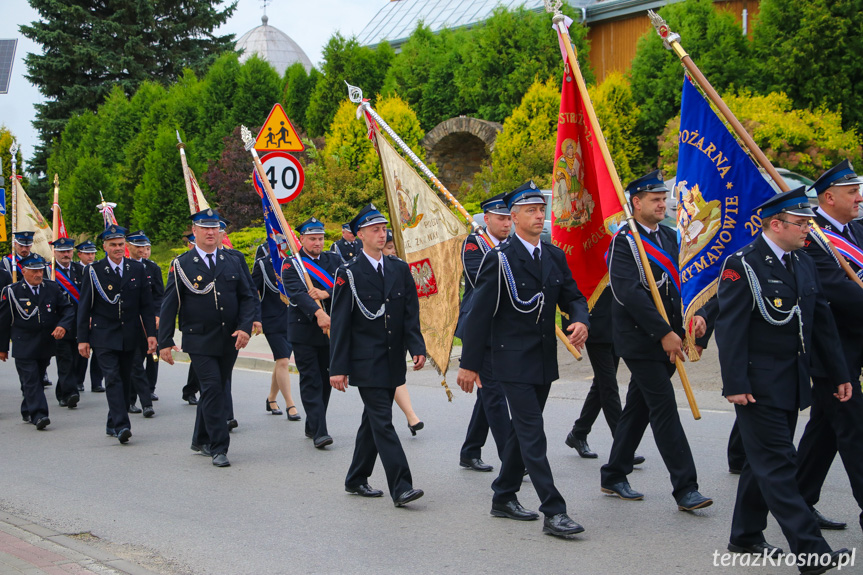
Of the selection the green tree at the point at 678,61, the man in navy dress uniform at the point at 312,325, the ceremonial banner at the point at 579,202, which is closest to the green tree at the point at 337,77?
the green tree at the point at 678,61

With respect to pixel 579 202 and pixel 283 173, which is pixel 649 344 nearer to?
pixel 579 202

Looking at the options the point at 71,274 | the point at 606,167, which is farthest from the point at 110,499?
the point at 71,274

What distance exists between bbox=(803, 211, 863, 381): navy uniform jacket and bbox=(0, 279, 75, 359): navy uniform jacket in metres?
8.36

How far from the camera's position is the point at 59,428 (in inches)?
408

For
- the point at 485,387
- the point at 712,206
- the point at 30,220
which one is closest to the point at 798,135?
the point at 712,206

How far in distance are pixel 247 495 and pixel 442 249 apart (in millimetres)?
3093

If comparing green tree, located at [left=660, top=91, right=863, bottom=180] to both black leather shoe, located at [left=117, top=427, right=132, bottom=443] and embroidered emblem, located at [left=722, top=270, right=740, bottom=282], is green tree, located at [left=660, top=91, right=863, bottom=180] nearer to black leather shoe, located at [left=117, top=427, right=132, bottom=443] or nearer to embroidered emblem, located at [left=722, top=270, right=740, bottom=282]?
Answer: black leather shoe, located at [left=117, top=427, right=132, bottom=443]

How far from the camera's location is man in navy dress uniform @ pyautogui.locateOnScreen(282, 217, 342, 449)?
8898mm

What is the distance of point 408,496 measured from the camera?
6.46m

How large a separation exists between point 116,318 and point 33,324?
1.66 metres

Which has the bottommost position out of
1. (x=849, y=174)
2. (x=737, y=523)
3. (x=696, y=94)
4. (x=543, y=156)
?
(x=737, y=523)

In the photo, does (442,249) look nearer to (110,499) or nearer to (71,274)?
(110,499)

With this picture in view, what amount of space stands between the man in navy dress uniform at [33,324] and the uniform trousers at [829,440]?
314 inches

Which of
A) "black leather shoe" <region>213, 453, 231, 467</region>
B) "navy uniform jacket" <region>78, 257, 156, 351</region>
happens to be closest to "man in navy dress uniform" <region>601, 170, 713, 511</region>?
"black leather shoe" <region>213, 453, 231, 467</region>
